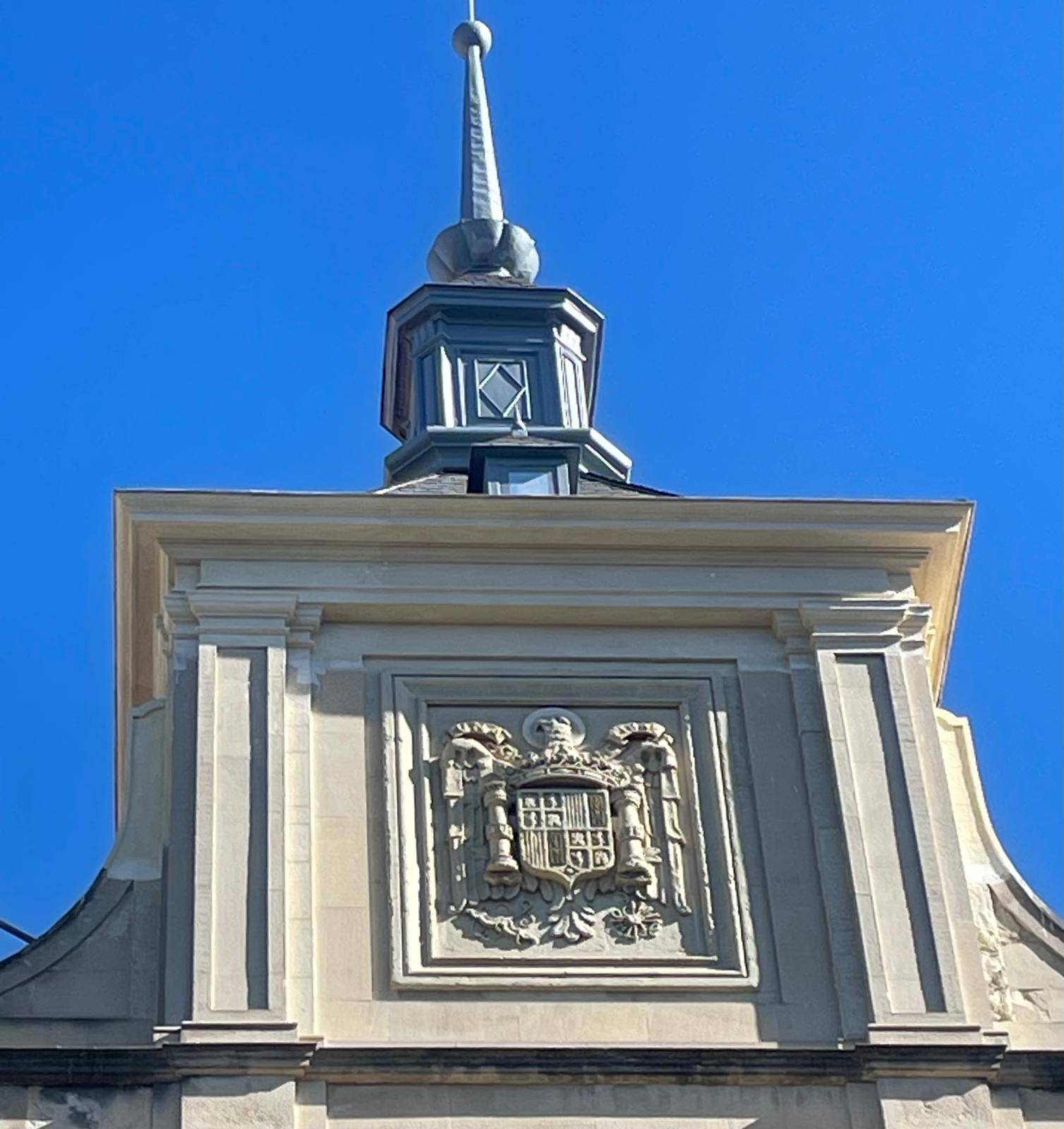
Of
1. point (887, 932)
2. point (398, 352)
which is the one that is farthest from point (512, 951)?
point (398, 352)

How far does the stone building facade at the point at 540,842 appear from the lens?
45.7 ft

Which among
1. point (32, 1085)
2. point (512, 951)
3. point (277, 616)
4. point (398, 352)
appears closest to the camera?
point (32, 1085)

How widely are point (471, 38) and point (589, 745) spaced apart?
1223 centimetres

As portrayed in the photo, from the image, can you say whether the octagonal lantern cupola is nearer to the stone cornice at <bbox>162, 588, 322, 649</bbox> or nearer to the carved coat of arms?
the stone cornice at <bbox>162, 588, 322, 649</bbox>

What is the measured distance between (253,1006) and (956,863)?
3808mm

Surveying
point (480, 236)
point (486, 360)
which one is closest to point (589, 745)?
point (486, 360)

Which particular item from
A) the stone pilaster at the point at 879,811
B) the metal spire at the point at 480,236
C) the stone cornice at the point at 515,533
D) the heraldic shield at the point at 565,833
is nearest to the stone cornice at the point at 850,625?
the stone pilaster at the point at 879,811

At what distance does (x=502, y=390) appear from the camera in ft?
68.9

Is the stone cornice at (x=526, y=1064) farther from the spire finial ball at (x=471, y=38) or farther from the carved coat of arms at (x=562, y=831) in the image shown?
the spire finial ball at (x=471, y=38)

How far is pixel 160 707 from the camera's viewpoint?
15.8 metres

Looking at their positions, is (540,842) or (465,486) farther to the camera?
(465,486)

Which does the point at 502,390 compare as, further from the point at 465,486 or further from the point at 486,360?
the point at 465,486

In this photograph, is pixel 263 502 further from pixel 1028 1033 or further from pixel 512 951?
pixel 1028 1033

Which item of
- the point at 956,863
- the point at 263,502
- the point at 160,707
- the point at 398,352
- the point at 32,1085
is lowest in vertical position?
the point at 32,1085
